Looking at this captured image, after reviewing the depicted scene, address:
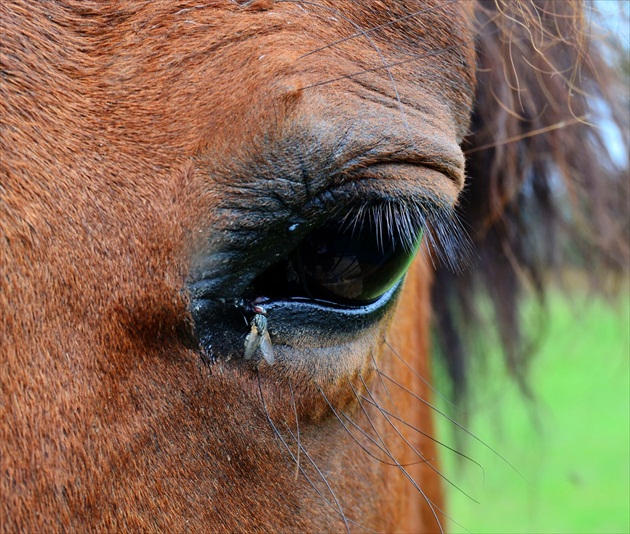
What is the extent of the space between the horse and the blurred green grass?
0.56 m

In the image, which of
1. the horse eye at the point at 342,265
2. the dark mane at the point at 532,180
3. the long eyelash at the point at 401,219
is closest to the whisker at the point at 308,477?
the horse eye at the point at 342,265

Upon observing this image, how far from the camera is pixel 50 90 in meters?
1.22

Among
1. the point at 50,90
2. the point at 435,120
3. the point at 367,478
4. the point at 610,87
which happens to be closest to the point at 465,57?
the point at 435,120

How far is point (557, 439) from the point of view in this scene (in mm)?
5277

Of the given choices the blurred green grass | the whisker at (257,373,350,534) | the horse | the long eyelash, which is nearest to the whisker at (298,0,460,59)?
the horse

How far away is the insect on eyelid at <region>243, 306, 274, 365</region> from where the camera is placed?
1.28 meters

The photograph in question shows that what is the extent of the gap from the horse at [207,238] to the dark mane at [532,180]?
69 centimetres

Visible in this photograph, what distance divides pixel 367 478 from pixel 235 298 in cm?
62

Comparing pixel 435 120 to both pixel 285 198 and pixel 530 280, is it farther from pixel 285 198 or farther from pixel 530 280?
pixel 530 280

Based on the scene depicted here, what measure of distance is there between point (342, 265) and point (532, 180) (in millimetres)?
1479

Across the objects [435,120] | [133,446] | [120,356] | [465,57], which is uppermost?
[465,57]

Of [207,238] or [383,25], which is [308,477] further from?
[383,25]

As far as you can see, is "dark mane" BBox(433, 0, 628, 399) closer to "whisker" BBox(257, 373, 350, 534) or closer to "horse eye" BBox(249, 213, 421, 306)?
"horse eye" BBox(249, 213, 421, 306)

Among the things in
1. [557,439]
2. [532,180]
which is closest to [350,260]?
[532,180]
